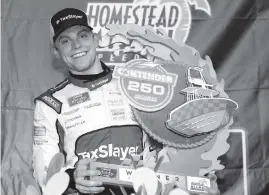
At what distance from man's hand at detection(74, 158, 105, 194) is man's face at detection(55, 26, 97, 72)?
279 mm

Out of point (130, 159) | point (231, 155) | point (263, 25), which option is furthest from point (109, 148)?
point (263, 25)

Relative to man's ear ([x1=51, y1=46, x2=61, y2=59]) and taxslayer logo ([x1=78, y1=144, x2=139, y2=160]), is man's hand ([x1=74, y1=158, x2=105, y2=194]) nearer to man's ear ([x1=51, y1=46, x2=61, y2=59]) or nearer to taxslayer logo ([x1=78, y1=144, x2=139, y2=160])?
taxslayer logo ([x1=78, y1=144, x2=139, y2=160])

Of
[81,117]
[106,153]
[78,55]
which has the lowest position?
[106,153]

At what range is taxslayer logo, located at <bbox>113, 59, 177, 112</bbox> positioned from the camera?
1515mm

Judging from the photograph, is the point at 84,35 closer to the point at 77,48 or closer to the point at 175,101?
the point at 77,48

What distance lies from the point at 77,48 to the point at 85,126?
0.23 meters

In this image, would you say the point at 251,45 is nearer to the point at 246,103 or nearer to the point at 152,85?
the point at 246,103

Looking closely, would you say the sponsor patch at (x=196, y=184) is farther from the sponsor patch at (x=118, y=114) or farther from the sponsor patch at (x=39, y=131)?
the sponsor patch at (x=39, y=131)

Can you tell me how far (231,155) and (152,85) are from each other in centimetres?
31

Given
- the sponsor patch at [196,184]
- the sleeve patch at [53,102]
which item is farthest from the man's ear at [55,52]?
the sponsor patch at [196,184]

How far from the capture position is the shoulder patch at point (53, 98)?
1.51 m

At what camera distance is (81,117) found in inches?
58.9

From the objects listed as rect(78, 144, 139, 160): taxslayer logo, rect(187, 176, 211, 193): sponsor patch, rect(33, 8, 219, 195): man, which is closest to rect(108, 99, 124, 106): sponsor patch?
rect(33, 8, 219, 195): man

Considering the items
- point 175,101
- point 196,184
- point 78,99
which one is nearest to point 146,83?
point 175,101
